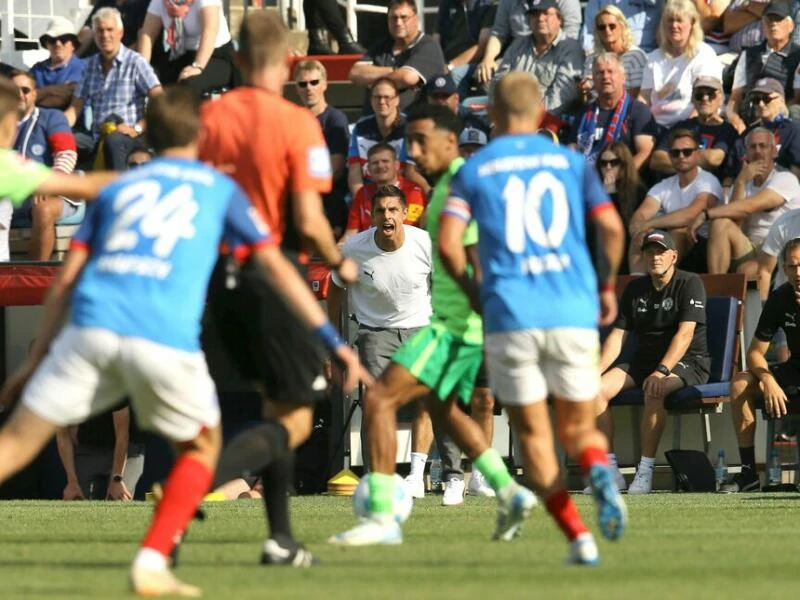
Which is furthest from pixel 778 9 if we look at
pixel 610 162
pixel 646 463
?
pixel 646 463

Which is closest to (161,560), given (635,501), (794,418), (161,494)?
(161,494)

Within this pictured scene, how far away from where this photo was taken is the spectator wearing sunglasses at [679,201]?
15.6 m

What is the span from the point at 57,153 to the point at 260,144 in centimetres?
986

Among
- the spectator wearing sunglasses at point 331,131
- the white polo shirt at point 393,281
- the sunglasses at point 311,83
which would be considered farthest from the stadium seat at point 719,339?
the sunglasses at point 311,83

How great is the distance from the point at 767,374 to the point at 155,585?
8703 mm

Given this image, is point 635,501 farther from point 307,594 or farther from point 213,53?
point 213,53

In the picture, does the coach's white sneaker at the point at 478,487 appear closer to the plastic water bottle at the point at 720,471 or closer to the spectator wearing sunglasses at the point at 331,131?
the plastic water bottle at the point at 720,471

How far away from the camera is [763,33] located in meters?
17.8

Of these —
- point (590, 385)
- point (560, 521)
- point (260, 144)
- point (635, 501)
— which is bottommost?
point (635, 501)

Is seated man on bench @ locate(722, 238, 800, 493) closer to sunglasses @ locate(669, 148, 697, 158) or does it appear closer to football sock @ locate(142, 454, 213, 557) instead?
sunglasses @ locate(669, 148, 697, 158)

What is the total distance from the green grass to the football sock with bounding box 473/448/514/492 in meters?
0.29

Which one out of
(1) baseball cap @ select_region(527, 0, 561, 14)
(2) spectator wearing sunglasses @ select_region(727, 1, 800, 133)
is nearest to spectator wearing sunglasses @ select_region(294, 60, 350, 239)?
(1) baseball cap @ select_region(527, 0, 561, 14)

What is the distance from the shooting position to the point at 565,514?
7.56 metres

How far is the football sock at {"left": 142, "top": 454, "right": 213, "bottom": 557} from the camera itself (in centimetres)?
657
